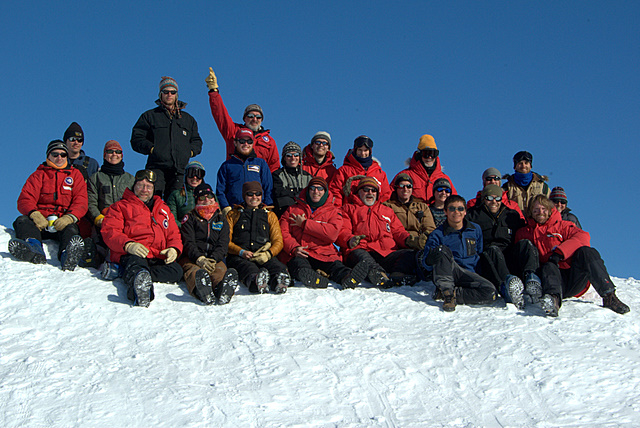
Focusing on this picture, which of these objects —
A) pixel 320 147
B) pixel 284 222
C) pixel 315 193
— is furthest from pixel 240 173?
pixel 320 147

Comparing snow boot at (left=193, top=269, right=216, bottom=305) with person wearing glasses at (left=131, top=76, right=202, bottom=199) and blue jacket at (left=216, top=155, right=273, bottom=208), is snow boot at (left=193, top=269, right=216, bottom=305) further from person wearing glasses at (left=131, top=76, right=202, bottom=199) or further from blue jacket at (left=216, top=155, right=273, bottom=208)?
person wearing glasses at (left=131, top=76, right=202, bottom=199)

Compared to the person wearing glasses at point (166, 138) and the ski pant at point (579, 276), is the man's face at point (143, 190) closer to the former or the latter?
the person wearing glasses at point (166, 138)

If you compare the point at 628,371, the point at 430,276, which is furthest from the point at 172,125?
the point at 628,371

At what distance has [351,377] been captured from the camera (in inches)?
190

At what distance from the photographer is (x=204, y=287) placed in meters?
6.40

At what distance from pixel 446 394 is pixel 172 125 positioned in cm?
594

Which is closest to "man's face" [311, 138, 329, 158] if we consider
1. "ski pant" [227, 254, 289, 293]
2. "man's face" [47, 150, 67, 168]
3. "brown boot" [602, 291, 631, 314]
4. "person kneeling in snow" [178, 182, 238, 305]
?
"person kneeling in snow" [178, 182, 238, 305]

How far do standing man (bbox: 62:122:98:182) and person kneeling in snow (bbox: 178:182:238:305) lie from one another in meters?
2.35

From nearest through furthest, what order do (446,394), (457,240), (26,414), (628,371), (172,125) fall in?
1. (26,414)
2. (446,394)
3. (628,371)
4. (457,240)
5. (172,125)

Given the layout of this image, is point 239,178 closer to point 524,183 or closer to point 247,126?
point 247,126

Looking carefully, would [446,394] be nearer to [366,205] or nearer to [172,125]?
[366,205]

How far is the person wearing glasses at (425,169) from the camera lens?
9.02 metres

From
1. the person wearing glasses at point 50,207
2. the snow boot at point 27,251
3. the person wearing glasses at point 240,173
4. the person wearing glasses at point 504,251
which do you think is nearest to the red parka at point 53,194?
the person wearing glasses at point 50,207

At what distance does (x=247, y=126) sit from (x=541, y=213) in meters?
4.86
